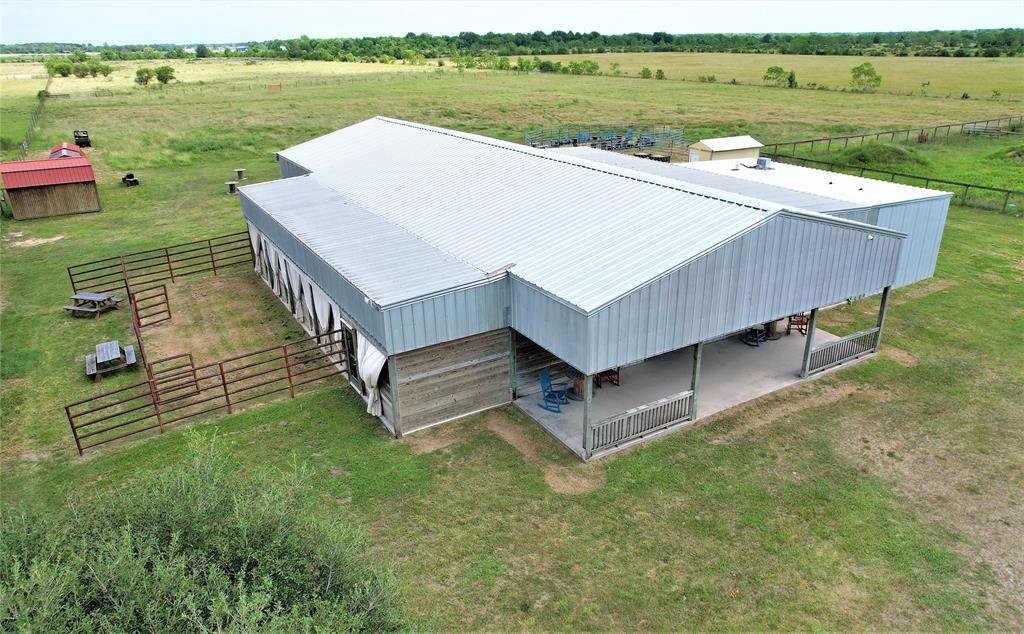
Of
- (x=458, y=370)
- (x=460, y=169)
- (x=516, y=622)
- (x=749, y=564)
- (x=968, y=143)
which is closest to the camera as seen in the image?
(x=516, y=622)

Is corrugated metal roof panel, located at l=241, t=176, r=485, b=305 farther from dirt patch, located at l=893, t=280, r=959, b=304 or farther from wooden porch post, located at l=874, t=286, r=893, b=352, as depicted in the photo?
dirt patch, located at l=893, t=280, r=959, b=304

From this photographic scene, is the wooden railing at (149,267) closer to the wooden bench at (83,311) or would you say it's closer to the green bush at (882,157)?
the wooden bench at (83,311)

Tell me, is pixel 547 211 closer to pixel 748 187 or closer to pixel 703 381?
pixel 703 381

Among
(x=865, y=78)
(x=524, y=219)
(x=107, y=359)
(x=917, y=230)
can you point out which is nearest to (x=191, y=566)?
(x=524, y=219)

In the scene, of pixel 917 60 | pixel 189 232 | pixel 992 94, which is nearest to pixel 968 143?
pixel 992 94

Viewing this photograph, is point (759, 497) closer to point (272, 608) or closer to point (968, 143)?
point (272, 608)

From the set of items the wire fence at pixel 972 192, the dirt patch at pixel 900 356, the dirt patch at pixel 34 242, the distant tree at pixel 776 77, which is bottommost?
the dirt patch at pixel 900 356

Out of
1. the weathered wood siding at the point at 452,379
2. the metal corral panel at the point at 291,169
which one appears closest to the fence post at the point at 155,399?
the weathered wood siding at the point at 452,379

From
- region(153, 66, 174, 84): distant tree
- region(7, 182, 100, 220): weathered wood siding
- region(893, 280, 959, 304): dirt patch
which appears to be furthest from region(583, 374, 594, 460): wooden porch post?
region(153, 66, 174, 84): distant tree
